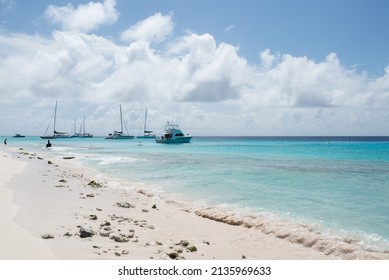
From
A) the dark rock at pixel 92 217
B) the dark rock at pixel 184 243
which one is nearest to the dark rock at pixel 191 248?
the dark rock at pixel 184 243

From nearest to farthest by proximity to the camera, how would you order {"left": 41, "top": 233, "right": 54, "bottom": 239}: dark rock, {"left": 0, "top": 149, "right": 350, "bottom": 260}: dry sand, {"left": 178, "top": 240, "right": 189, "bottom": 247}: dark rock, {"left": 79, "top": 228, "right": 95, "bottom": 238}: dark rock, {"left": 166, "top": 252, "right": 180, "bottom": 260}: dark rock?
1. {"left": 0, "top": 149, "right": 350, "bottom": 260}: dry sand
2. {"left": 166, "top": 252, "right": 180, "bottom": 260}: dark rock
3. {"left": 41, "top": 233, "right": 54, "bottom": 239}: dark rock
4. {"left": 79, "top": 228, "right": 95, "bottom": 238}: dark rock
5. {"left": 178, "top": 240, "right": 189, "bottom": 247}: dark rock

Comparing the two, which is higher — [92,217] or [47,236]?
[47,236]

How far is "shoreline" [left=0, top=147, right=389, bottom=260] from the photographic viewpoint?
29.2ft

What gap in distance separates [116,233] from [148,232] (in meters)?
1.26

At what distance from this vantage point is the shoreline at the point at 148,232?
29.2ft

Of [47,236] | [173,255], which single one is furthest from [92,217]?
[173,255]

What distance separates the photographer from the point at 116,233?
34.1 ft

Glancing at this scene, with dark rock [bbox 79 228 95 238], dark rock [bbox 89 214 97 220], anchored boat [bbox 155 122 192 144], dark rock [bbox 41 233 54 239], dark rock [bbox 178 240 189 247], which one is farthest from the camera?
anchored boat [bbox 155 122 192 144]

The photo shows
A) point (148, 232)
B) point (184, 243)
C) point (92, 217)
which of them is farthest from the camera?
point (92, 217)

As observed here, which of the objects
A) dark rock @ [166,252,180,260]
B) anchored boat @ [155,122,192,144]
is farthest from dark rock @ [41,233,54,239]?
anchored boat @ [155,122,192,144]

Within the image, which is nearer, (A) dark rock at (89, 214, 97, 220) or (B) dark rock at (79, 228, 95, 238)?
(B) dark rock at (79, 228, 95, 238)

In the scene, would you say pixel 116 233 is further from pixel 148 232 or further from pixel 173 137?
pixel 173 137

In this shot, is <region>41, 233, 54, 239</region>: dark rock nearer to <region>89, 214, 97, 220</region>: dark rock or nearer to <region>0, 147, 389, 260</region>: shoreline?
<region>0, 147, 389, 260</region>: shoreline

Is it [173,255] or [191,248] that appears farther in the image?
[191,248]
